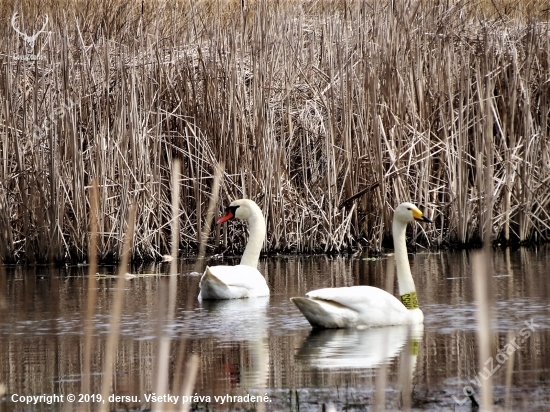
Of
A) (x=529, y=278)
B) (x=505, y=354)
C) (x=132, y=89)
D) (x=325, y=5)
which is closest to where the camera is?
(x=505, y=354)

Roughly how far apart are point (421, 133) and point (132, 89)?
3722 mm

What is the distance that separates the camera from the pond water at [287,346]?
6098 mm

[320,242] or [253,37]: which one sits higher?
[253,37]

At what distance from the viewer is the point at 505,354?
7.18 meters

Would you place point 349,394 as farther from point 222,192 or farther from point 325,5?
point 325,5

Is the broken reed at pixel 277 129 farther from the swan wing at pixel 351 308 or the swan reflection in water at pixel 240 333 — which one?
the swan wing at pixel 351 308

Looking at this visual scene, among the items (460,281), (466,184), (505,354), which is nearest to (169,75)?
(466,184)

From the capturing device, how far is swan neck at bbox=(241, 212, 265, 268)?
12.0 m

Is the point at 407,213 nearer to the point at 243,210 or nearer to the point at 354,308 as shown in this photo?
the point at 354,308

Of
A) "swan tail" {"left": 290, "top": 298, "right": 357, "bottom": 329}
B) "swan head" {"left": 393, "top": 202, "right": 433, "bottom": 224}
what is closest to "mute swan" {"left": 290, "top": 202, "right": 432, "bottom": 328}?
"swan tail" {"left": 290, "top": 298, "right": 357, "bottom": 329}

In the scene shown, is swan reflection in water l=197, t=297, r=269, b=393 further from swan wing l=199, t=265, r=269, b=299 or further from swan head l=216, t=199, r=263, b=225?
swan head l=216, t=199, r=263, b=225

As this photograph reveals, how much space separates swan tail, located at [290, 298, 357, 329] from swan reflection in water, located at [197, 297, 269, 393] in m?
0.37

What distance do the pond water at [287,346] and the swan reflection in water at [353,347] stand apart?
13 mm

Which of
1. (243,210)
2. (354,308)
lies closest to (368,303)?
(354,308)
